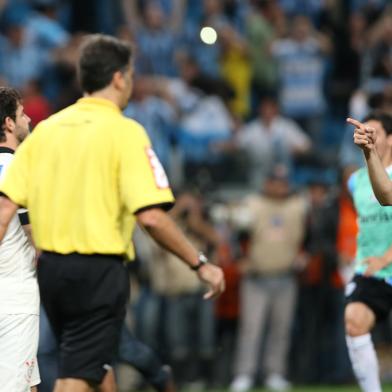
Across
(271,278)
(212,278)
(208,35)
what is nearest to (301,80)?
(208,35)

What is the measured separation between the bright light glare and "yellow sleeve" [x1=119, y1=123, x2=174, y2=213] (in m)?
10.4

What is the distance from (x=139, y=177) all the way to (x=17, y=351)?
1173 mm

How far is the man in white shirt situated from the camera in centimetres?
644

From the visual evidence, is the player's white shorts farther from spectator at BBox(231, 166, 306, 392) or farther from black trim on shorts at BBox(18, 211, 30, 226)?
spectator at BBox(231, 166, 306, 392)

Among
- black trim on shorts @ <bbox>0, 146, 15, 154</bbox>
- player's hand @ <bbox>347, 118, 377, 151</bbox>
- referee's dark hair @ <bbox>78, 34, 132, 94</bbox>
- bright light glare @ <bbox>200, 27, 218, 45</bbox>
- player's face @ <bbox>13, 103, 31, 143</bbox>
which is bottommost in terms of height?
black trim on shorts @ <bbox>0, 146, 15, 154</bbox>

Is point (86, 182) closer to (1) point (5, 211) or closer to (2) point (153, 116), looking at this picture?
(1) point (5, 211)

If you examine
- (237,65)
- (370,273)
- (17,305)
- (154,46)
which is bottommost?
(370,273)

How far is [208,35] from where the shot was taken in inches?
656

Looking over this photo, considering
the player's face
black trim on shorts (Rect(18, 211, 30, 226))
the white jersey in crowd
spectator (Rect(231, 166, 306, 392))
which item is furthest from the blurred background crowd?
the white jersey in crowd

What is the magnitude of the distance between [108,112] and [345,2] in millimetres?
12498

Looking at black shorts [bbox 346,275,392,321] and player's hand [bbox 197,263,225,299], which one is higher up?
player's hand [bbox 197,263,225,299]

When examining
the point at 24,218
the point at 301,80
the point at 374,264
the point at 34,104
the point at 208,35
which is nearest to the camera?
the point at 24,218

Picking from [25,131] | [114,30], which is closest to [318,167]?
[114,30]

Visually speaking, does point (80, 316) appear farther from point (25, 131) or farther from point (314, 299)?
point (314, 299)
